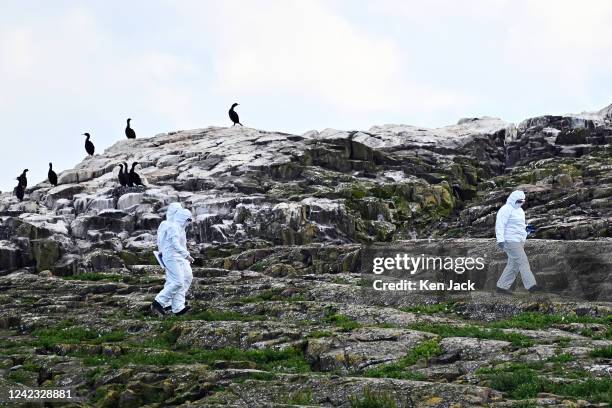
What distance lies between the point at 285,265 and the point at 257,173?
25.8m

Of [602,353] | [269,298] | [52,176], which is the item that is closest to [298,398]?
[602,353]

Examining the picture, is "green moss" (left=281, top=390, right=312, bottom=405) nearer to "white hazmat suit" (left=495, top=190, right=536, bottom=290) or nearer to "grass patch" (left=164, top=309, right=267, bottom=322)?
"grass patch" (left=164, top=309, right=267, bottom=322)

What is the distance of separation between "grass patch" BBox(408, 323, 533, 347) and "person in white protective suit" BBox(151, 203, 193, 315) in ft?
29.0

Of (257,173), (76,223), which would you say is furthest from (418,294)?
(257,173)

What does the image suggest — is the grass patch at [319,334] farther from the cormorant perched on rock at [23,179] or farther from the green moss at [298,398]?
the cormorant perched on rock at [23,179]

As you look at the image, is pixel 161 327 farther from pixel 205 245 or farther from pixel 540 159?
pixel 540 159

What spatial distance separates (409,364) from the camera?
23.2 meters

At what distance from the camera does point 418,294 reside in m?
33.4

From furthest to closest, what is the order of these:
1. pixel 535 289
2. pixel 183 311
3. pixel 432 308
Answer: pixel 183 311
pixel 535 289
pixel 432 308

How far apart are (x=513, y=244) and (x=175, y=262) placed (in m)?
11.7

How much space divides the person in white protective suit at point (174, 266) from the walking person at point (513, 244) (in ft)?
35.7

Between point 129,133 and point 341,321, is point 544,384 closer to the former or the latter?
point 341,321

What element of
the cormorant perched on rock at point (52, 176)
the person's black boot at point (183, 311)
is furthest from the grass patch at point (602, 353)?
the cormorant perched on rock at point (52, 176)

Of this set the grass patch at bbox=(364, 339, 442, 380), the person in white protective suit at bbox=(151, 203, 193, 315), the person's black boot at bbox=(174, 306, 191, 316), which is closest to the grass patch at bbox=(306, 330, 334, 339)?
the grass patch at bbox=(364, 339, 442, 380)
